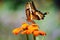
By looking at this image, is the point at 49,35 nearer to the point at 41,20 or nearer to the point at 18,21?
the point at 41,20

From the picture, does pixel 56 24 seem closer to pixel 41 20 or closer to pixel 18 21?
pixel 41 20

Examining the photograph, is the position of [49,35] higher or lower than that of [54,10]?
lower

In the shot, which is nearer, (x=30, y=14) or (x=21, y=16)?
(x=30, y=14)

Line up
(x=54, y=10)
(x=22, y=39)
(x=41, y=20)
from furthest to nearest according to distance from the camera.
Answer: (x=54, y=10)
(x=41, y=20)
(x=22, y=39)

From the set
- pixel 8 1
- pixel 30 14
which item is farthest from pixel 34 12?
pixel 8 1

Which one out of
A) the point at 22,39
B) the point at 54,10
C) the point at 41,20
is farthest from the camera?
the point at 54,10

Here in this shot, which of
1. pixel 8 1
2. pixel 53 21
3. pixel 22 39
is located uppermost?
pixel 8 1

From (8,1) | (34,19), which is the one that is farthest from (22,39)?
(8,1)
